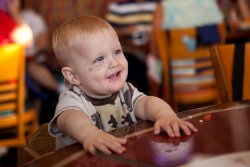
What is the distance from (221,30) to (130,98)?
5.81 ft

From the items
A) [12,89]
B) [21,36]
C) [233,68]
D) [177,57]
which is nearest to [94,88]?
[233,68]

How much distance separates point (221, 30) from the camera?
293cm

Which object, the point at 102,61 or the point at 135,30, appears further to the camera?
the point at 135,30

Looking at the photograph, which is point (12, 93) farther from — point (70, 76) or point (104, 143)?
point (104, 143)

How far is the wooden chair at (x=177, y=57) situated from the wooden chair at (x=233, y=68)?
1.16 meters

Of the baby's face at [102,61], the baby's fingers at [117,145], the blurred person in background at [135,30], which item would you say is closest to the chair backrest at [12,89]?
the baby's face at [102,61]

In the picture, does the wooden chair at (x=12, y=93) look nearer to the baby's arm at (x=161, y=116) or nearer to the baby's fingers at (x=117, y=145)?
the baby's arm at (x=161, y=116)

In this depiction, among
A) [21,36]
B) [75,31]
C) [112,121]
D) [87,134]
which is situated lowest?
[21,36]

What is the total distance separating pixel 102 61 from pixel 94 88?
0.08 metres

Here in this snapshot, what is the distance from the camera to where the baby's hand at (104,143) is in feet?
2.98

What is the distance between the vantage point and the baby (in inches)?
44.9

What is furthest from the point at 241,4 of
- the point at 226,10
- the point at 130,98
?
the point at 130,98

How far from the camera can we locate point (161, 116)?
43.1 inches

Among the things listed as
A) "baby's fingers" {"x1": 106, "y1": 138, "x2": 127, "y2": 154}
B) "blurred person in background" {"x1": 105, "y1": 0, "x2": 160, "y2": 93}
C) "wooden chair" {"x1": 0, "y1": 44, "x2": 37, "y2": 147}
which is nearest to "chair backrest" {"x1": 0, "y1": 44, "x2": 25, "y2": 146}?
"wooden chair" {"x1": 0, "y1": 44, "x2": 37, "y2": 147}
